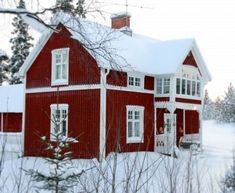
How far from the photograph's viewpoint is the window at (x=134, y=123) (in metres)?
21.8

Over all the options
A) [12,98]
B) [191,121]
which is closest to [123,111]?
[191,121]

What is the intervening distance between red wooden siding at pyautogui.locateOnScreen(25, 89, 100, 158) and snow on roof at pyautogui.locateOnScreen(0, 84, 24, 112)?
9854 mm

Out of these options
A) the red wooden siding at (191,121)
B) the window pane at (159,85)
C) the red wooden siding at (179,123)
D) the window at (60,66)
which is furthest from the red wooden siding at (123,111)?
the red wooden siding at (191,121)

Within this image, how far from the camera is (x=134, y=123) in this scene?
22.2 meters

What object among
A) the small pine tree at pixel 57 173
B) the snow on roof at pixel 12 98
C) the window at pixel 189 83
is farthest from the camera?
the snow on roof at pixel 12 98

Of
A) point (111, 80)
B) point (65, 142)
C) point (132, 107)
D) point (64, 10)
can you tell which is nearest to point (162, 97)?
point (132, 107)

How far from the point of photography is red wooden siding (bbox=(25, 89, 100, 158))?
2033 cm

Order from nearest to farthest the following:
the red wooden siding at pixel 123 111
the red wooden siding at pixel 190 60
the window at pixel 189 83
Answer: the red wooden siding at pixel 123 111 → the window at pixel 189 83 → the red wooden siding at pixel 190 60

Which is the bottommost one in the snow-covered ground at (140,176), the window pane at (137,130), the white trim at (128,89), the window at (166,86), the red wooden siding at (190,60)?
the snow-covered ground at (140,176)

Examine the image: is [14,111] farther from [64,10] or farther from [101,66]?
[64,10]

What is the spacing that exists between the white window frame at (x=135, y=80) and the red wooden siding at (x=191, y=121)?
19.9 feet

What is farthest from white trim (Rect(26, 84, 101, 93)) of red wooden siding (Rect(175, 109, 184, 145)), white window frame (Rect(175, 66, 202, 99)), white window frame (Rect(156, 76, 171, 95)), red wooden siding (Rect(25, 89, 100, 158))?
red wooden siding (Rect(175, 109, 184, 145))

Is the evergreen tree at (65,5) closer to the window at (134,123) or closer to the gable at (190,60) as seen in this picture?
the window at (134,123)

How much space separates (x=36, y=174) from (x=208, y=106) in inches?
2996
